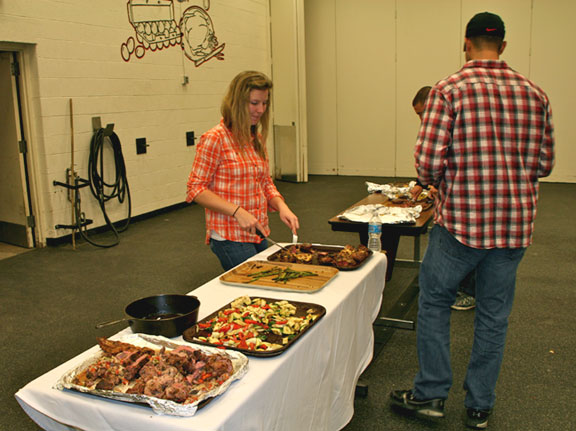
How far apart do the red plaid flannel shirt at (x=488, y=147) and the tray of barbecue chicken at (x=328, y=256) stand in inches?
18.2

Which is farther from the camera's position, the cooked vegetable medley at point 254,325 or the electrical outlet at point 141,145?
the electrical outlet at point 141,145

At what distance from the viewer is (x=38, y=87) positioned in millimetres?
5000

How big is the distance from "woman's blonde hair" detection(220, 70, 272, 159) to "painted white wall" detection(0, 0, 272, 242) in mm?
3167

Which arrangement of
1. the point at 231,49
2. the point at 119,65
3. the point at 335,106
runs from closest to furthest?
the point at 119,65, the point at 231,49, the point at 335,106

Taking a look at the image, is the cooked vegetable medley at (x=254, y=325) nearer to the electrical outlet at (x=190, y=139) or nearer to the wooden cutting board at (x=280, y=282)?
the wooden cutting board at (x=280, y=282)

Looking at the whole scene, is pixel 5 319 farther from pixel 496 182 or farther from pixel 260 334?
pixel 496 182

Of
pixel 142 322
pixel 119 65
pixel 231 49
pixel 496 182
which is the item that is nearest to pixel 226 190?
pixel 142 322

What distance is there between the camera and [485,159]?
6.32 feet

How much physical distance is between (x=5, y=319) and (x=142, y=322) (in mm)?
2447

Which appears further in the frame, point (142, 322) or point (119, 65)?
point (119, 65)

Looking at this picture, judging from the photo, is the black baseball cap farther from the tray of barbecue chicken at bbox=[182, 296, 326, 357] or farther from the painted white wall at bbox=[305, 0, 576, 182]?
the painted white wall at bbox=[305, 0, 576, 182]

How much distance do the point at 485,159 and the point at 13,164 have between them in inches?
181

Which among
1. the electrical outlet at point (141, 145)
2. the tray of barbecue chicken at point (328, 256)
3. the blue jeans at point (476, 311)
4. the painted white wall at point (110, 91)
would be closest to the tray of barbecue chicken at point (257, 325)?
the tray of barbecue chicken at point (328, 256)

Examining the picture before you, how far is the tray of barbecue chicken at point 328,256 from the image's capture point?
2295 mm
